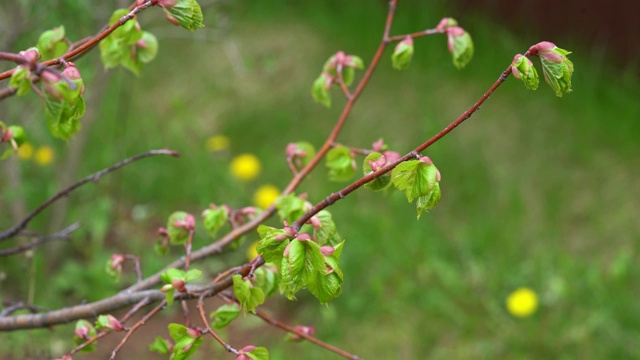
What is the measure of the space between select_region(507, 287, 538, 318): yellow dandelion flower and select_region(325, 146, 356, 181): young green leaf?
Answer: 1.74m

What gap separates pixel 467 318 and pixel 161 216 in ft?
5.23

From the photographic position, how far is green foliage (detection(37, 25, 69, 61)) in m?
1.47

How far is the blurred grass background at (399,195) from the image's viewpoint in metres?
3.17

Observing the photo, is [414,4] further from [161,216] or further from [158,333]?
[158,333]

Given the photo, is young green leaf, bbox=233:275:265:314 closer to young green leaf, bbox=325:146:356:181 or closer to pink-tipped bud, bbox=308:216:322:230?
pink-tipped bud, bbox=308:216:322:230

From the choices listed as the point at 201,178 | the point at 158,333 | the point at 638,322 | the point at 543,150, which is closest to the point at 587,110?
the point at 543,150

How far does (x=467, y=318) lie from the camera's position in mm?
3186

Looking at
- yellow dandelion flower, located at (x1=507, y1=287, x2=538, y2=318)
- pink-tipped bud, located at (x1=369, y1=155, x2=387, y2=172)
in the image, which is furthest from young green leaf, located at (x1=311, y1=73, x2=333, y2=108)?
yellow dandelion flower, located at (x1=507, y1=287, x2=538, y2=318)

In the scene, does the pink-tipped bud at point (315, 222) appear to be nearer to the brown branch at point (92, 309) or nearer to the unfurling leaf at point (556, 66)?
the brown branch at point (92, 309)

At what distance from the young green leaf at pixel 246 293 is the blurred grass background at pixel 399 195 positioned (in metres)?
1.89

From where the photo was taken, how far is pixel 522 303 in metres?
3.07

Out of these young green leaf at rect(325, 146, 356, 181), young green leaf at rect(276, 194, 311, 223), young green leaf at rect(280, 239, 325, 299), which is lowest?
young green leaf at rect(276, 194, 311, 223)

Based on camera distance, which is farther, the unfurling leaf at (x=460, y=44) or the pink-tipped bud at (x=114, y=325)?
the unfurling leaf at (x=460, y=44)

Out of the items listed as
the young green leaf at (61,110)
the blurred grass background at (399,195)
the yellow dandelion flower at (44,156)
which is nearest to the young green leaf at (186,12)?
the young green leaf at (61,110)
